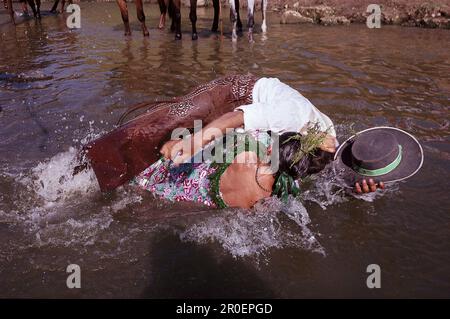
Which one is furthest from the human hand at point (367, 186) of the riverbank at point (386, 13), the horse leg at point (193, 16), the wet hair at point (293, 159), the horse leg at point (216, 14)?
the riverbank at point (386, 13)

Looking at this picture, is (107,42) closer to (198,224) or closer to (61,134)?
(61,134)

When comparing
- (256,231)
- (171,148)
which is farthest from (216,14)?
(256,231)

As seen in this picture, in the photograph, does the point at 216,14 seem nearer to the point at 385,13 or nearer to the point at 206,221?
the point at 385,13

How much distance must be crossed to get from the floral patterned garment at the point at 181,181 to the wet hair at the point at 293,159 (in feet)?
1.37

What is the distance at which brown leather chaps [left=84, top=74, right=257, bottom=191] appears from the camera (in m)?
2.85

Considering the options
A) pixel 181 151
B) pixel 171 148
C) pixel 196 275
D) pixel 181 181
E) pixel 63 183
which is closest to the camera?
pixel 196 275

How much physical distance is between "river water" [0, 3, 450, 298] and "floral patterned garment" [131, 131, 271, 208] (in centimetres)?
8

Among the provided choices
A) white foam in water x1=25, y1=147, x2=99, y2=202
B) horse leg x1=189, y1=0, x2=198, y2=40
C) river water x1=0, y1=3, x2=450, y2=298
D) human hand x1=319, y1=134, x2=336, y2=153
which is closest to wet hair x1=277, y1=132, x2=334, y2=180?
human hand x1=319, y1=134, x2=336, y2=153

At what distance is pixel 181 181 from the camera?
297 cm

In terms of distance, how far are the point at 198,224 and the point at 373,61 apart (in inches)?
205

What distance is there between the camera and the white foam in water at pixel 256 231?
2576mm

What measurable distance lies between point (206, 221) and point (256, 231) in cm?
36

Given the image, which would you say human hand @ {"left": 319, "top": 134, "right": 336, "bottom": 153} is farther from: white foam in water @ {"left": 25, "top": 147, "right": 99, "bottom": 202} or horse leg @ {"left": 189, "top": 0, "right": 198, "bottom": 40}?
horse leg @ {"left": 189, "top": 0, "right": 198, "bottom": 40}

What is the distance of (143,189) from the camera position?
3.15 meters
